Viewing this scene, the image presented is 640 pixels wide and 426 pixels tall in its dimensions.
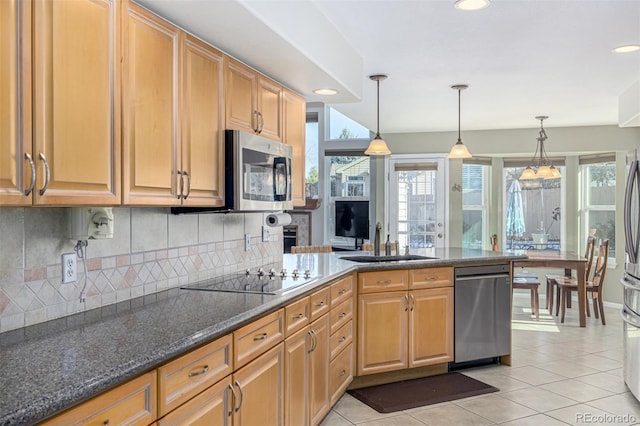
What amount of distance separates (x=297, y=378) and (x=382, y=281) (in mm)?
1323

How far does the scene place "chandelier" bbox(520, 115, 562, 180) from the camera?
5977 millimetres

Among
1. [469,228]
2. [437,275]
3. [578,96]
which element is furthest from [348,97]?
[469,228]

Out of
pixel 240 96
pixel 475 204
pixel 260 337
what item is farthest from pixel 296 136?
pixel 475 204

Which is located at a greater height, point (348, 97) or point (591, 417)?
point (348, 97)

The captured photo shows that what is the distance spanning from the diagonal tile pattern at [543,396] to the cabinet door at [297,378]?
21.5 inches

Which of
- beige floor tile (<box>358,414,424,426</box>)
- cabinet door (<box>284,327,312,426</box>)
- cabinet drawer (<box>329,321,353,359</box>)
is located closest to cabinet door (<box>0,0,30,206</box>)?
cabinet door (<box>284,327,312,426</box>)

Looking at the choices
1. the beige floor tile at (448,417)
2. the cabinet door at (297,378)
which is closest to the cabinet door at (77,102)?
the cabinet door at (297,378)

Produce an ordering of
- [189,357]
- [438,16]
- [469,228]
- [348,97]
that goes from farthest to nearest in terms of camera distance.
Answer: [469,228] < [348,97] < [438,16] < [189,357]

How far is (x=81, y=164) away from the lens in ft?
5.47

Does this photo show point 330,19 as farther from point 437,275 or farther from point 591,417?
point 591,417

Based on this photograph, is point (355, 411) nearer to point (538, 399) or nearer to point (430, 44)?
point (538, 399)

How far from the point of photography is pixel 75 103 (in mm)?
1651

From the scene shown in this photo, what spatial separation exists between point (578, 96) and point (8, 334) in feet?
16.8

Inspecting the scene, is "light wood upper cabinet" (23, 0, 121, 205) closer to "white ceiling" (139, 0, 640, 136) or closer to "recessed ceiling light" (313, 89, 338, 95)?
"white ceiling" (139, 0, 640, 136)
